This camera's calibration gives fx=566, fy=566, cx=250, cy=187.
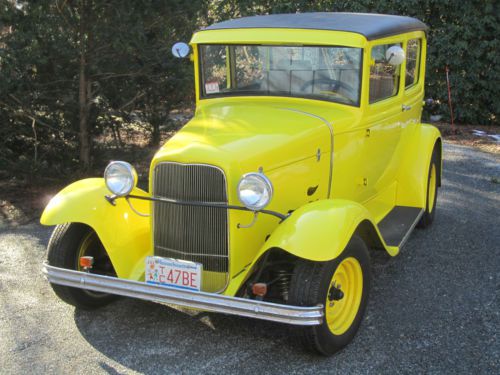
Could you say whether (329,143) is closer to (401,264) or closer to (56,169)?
(401,264)

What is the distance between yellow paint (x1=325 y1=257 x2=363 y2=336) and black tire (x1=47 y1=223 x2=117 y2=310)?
1.52 metres

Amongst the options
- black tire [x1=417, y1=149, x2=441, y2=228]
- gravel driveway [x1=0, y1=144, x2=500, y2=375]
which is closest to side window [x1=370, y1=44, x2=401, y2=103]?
black tire [x1=417, y1=149, x2=441, y2=228]

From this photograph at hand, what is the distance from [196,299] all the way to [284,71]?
6.37 feet

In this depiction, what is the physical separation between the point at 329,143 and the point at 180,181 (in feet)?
3.71

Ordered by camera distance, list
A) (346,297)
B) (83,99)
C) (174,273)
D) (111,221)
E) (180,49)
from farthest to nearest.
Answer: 1. (83,99)
2. (180,49)
3. (111,221)
4. (346,297)
5. (174,273)

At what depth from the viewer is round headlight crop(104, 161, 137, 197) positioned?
355cm

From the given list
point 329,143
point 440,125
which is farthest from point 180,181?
point 440,125

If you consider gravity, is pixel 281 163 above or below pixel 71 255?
above

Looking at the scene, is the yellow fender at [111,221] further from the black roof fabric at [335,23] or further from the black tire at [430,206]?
the black tire at [430,206]

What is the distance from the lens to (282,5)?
436 inches

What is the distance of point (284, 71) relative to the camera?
4.18 meters

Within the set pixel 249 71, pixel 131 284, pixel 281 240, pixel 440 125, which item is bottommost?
pixel 440 125

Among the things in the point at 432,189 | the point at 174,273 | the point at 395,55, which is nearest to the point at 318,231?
the point at 174,273

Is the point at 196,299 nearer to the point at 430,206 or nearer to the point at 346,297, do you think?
the point at 346,297
